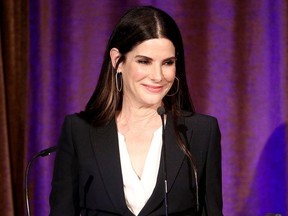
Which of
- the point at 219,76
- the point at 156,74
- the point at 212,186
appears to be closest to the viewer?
the point at 156,74

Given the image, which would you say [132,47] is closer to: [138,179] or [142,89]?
[142,89]

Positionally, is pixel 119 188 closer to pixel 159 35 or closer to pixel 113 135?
pixel 113 135

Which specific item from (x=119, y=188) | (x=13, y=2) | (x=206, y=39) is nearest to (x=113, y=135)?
(x=119, y=188)

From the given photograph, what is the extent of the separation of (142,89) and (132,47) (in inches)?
5.6

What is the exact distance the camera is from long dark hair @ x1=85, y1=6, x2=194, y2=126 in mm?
1819

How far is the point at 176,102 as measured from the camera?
200 centimetres

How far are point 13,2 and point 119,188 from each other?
1.38m

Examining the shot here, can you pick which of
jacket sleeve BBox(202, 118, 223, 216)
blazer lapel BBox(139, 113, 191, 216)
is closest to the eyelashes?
blazer lapel BBox(139, 113, 191, 216)

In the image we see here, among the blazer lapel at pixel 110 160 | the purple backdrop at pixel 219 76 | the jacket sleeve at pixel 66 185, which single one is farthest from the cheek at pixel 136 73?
the purple backdrop at pixel 219 76

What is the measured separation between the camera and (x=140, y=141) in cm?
195

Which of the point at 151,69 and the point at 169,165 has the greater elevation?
the point at 151,69

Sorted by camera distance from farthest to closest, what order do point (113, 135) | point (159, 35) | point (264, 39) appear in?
1. point (264, 39)
2. point (113, 135)
3. point (159, 35)

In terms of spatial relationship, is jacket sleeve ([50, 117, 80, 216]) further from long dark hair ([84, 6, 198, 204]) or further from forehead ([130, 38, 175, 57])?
forehead ([130, 38, 175, 57])

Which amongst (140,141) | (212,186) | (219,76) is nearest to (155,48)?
(140,141)
